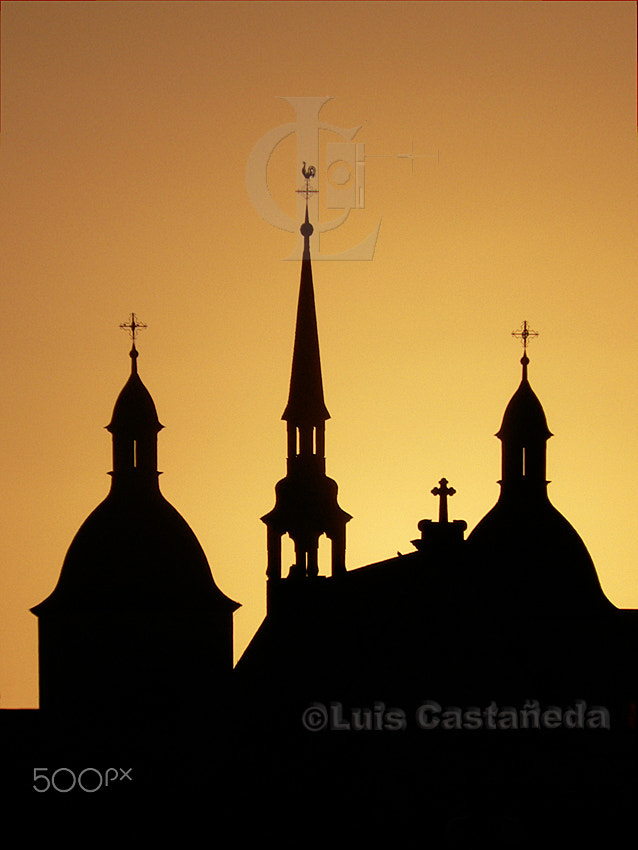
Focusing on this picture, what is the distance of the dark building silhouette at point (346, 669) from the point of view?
1825 inches

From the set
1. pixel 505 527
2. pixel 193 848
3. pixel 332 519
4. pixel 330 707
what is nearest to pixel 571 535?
pixel 505 527

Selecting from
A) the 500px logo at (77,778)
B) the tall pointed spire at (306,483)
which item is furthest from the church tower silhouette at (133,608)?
the 500px logo at (77,778)

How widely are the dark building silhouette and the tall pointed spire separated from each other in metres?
0.06

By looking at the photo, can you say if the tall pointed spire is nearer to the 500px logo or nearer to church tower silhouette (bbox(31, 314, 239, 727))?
church tower silhouette (bbox(31, 314, 239, 727))

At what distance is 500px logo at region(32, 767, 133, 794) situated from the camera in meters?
50.3

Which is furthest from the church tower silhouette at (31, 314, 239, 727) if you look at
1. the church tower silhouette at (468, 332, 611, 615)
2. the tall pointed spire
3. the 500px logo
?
the church tower silhouette at (468, 332, 611, 615)

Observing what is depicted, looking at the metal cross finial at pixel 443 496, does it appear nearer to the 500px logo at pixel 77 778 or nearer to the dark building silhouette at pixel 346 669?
the dark building silhouette at pixel 346 669

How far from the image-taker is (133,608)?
55969mm

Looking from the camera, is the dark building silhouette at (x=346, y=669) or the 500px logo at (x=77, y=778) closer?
the dark building silhouette at (x=346, y=669)

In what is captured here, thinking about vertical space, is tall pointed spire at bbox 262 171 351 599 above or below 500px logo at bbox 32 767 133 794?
above

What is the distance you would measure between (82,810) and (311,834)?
591 centimetres

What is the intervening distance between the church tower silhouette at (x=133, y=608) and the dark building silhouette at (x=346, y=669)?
57 mm

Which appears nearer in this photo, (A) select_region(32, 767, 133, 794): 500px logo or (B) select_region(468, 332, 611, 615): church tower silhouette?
(A) select_region(32, 767, 133, 794): 500px logo

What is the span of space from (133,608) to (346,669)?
930 cm
